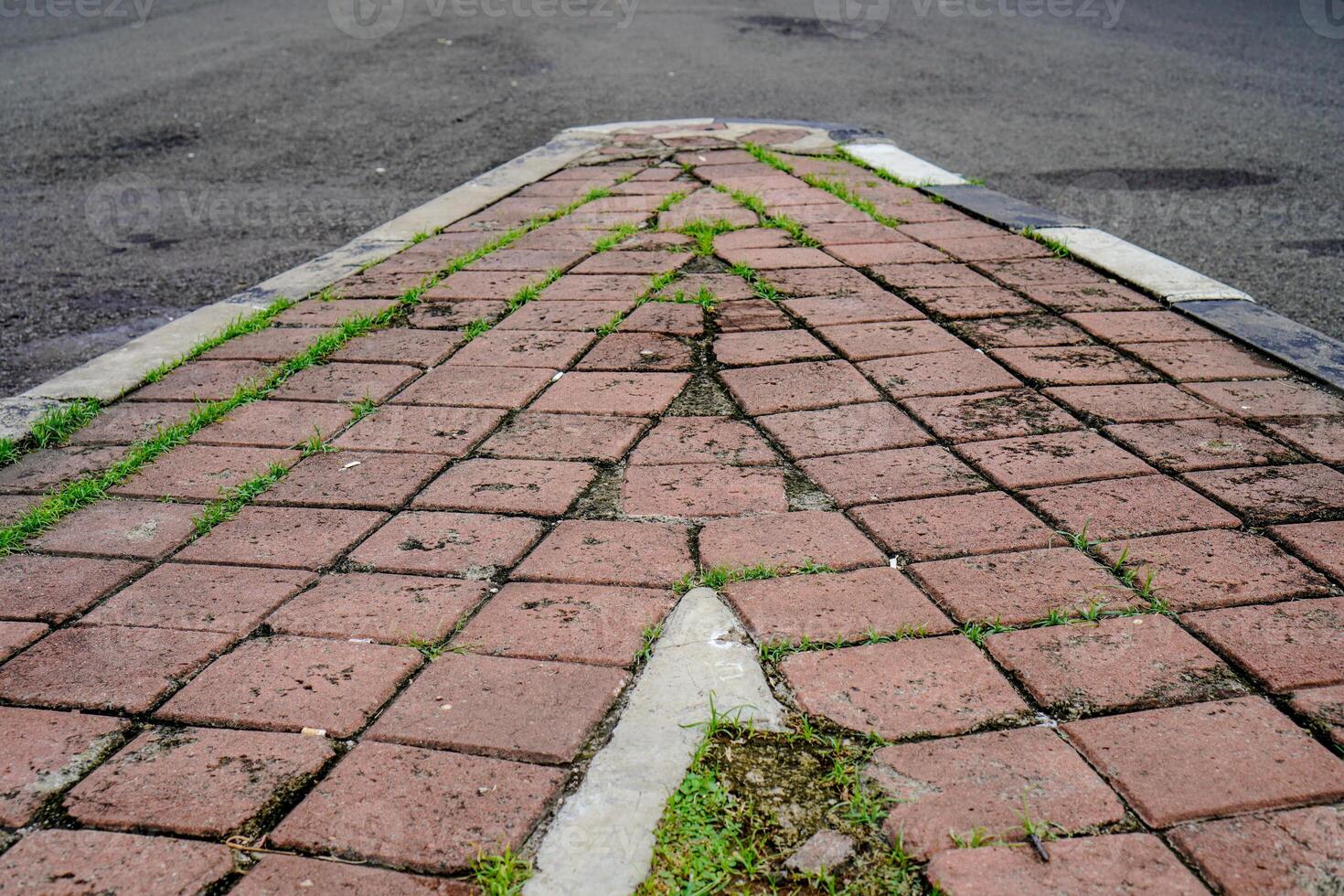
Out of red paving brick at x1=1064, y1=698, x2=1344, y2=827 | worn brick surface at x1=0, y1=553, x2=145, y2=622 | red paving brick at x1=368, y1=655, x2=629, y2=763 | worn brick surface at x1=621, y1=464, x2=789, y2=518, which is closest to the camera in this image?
red paving brick at x1=1064, y1=698, x2=1344, y2=827

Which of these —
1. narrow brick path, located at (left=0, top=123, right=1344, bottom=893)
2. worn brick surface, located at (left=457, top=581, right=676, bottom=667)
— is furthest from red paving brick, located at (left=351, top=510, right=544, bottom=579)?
worn brick surface, located at (left=457, top=581, right=676, bottom=667)

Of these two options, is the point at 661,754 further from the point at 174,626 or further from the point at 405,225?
the point at 405,225

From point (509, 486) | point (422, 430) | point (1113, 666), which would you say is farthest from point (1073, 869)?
point (422, 430)

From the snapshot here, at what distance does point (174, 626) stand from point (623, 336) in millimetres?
1437

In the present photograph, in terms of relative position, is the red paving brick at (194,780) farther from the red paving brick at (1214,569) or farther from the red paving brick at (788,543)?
the red paving brick at (1214,569)

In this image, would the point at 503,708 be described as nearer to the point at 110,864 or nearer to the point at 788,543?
the point at 110,864

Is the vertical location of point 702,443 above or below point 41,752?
above

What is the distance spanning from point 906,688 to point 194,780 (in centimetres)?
99

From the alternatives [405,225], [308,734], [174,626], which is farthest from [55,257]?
[308,734]

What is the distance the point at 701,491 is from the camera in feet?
6.84

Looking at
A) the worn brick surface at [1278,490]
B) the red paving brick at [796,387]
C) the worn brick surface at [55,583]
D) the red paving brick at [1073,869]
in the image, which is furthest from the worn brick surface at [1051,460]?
the worn brick surface at [55,583]

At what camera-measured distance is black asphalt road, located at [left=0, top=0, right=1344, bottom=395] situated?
146 inches

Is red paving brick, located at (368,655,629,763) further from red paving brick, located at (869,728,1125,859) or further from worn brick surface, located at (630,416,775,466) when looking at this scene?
worn brick surface, located at (630,416,775,466)

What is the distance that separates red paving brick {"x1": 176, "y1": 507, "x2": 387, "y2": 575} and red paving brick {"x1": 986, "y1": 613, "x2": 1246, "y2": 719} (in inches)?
45.4
